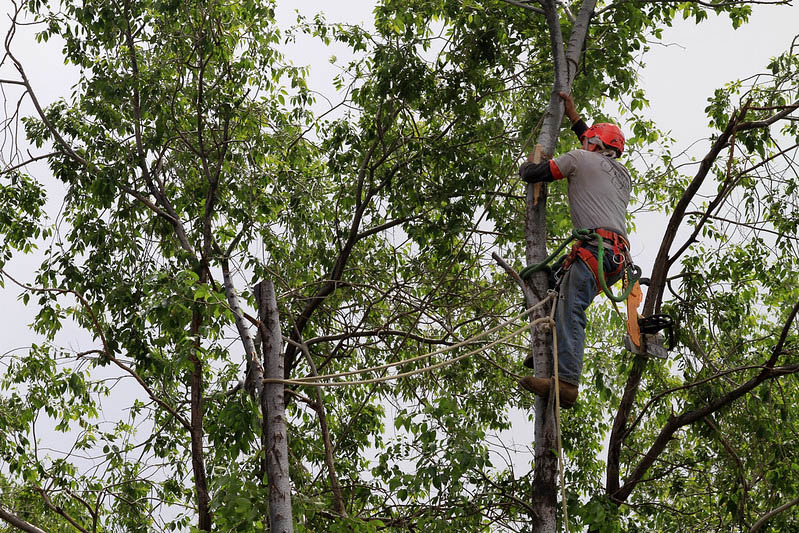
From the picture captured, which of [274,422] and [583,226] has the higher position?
[583,226]

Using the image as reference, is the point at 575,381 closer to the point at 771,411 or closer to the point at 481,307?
the point at 771,411

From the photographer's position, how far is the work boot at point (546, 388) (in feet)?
13.4

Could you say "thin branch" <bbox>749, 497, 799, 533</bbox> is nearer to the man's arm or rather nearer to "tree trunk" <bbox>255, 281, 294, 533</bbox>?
the man's arm

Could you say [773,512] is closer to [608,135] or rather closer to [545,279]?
[545,279]

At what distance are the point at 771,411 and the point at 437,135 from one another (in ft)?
11.2

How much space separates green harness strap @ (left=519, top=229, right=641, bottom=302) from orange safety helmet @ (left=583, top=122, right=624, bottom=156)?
0.53 metres

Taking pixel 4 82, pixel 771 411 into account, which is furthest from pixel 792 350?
pixel 4 82

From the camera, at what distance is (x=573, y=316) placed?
14.1 ft

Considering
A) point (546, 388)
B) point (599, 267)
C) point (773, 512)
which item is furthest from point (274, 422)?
point (773, 512)

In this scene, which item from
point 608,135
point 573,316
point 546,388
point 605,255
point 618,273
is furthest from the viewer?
point 608,135

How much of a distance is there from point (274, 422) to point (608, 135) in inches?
90.1

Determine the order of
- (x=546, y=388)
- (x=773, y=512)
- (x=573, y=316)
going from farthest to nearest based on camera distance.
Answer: (x=773, y=512)
(x=573, y=316)
(x=546, y=388)

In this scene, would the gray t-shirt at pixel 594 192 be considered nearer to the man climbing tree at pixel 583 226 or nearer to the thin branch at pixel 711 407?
the man climbing tree at pixel 583 226

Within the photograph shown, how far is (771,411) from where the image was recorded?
6.29 meters
